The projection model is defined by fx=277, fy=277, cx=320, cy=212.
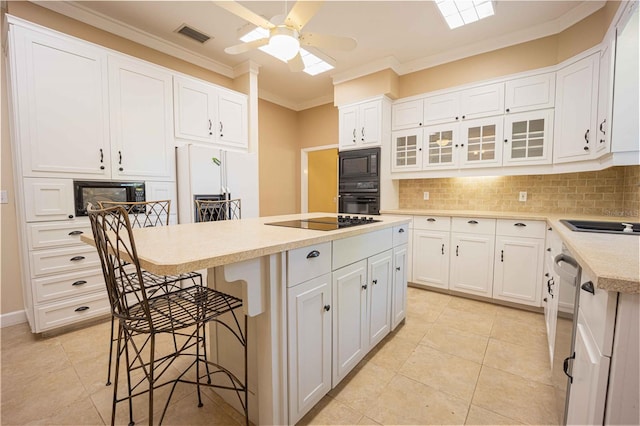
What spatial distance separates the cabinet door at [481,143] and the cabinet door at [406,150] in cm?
52

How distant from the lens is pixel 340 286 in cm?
161

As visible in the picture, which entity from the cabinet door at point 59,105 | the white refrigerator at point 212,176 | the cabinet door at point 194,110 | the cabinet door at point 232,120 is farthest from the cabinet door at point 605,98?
the cabinet door at point 59,105

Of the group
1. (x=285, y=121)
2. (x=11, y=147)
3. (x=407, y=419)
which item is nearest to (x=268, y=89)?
(x=285, y=121)

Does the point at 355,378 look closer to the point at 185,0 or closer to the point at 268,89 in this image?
the point at 185,0

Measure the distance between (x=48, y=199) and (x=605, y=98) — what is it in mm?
4583

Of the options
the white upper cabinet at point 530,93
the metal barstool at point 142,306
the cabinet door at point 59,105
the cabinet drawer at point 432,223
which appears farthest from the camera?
A: the cabinet drawer at point 432,223

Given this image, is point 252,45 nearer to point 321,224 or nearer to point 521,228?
point 321,224

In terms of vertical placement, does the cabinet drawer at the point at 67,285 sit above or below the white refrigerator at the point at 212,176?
below

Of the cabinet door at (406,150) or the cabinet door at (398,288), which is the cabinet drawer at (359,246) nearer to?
the cabinet door at (398,288)

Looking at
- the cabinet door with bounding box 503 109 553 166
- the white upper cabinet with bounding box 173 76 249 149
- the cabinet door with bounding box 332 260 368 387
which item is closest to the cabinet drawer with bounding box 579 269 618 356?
the cabinet door with bounding box 332 260 368 387

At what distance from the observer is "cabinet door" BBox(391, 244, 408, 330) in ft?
7.40

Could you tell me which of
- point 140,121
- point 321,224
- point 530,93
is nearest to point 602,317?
point 321,224

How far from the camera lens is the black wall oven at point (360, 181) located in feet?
12.3

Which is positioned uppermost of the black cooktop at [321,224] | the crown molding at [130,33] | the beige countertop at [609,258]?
the crown molding at [130,33]
